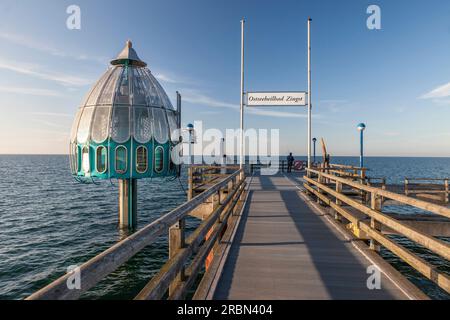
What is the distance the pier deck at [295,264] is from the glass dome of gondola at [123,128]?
9911 millimetres

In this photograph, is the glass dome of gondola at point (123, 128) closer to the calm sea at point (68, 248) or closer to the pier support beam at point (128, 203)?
the pier support beam at point (128, 203)

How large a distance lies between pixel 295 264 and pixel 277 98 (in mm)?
9942

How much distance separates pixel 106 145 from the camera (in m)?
15.3

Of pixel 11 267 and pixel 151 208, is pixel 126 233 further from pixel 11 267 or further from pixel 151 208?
pixel 151 208

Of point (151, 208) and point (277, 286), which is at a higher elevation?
point (277, 286)

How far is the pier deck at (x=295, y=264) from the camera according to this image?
12.6 ft

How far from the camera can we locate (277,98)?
13.2 metres

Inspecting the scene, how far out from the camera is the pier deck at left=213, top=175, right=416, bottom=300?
3838mm

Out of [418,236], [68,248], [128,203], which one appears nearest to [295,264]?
[418,236]
